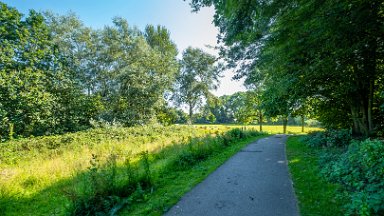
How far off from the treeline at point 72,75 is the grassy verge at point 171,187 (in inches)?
451

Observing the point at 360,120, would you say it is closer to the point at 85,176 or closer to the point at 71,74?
the point at 85,176

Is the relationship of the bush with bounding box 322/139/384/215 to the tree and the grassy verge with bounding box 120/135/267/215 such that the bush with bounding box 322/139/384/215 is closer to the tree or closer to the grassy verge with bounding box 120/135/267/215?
the grassy verge with bounding box 120/135/267/215

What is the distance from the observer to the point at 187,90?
40.7 metres

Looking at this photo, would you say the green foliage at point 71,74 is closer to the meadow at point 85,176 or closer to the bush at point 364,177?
the meadow at point 85,176

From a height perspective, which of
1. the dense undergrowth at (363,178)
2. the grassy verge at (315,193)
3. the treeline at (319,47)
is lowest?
the grassy verge at (315,193)

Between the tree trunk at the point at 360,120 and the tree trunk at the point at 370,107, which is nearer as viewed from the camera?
the tree trunk at the point at 370,107

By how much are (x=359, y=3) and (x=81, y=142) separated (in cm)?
1369

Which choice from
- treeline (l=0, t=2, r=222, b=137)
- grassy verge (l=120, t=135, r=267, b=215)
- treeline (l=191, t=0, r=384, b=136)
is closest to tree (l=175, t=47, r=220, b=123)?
treeline (l=0, t=2, r=222, b=137)

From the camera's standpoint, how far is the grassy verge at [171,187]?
15.9 ft

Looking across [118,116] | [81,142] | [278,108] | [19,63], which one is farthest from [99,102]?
[278,108]

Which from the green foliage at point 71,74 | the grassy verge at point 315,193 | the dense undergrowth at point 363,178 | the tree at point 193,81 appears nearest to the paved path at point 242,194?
the grassy verge at point 315,193

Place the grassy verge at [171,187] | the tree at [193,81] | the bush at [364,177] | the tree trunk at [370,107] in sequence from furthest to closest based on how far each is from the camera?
the tree at [193,81]
the tree trunk at [370,107]
the grassy verge at [171,187]
the bush at [364,177]

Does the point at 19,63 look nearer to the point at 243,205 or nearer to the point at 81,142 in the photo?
the point at 81,142

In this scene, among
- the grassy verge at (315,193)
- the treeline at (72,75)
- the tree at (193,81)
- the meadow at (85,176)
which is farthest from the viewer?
the tree at (193,81)
